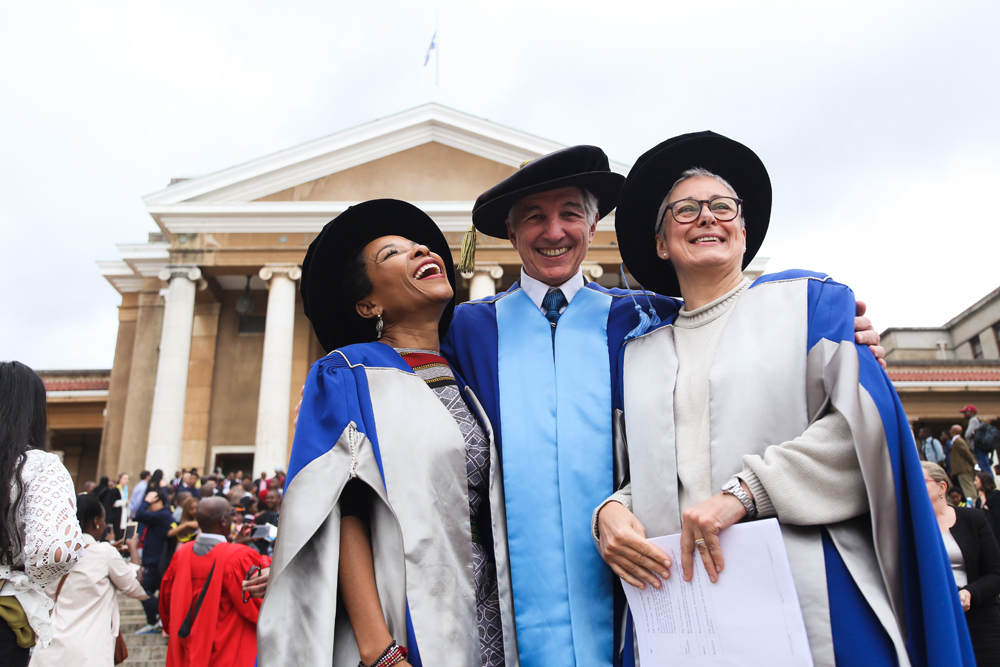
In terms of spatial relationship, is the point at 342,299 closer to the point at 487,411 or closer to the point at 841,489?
the point at 487,411

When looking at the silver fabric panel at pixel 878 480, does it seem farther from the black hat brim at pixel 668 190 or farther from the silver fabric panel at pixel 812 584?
the black hat brim at pixel 668 190

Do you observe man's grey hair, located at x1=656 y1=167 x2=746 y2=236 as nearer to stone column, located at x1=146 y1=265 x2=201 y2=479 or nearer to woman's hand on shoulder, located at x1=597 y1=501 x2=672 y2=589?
woman's hand on shoulder, located at x1=597 y1=501 x2=672 y2=589

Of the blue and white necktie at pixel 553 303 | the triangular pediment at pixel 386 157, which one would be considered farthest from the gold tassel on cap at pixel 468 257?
the triangular pediment at pixel 386 157

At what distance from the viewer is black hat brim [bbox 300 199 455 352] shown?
294 centimetres

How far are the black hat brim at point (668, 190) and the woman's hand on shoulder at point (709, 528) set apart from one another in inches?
43.0

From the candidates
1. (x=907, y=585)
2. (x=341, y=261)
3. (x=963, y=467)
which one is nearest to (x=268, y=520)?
(x=341, y=261)

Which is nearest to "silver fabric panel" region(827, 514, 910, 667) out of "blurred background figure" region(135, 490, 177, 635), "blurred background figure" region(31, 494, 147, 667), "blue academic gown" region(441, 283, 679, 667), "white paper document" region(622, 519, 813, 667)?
"white paper document" region(622, 519, 813, 667)

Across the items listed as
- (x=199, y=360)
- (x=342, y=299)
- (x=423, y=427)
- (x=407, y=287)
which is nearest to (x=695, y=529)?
(x=423, y=427)

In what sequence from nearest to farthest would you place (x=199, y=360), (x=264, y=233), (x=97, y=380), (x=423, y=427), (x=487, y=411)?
1. (x=423, y=427)
2. (x=487, y=411)
3. (x=264, y=233)
4. (x=199, y=360)
5. (x=97, y=380)

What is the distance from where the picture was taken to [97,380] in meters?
27.8

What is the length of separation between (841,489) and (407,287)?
168cm

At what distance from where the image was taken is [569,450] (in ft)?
8.54

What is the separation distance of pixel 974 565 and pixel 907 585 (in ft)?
11.8

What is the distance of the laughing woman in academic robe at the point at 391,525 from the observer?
2.11 metres
